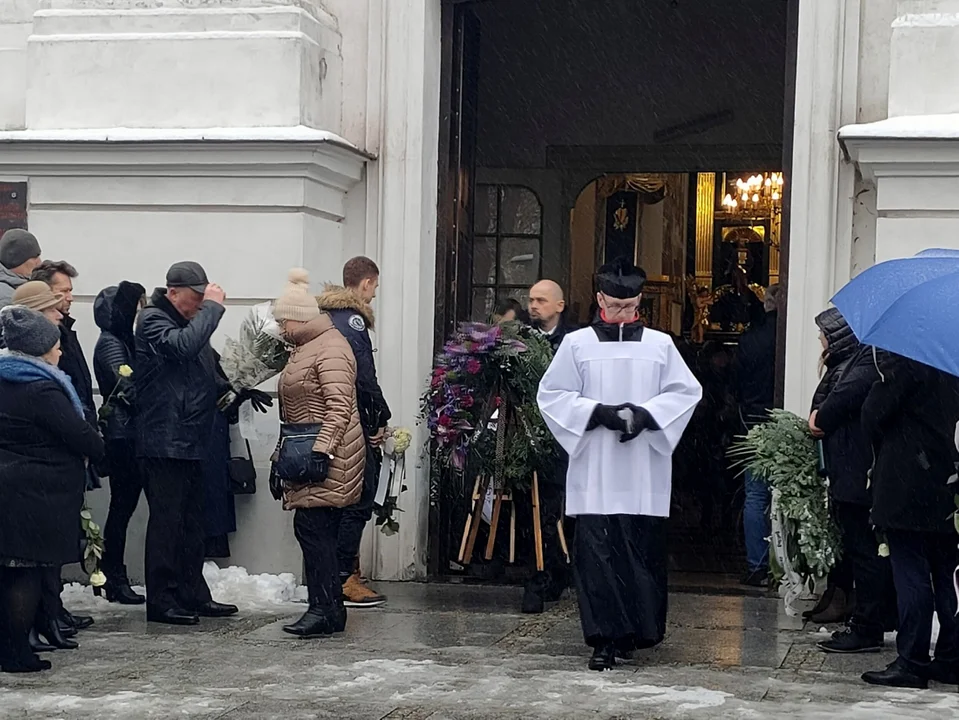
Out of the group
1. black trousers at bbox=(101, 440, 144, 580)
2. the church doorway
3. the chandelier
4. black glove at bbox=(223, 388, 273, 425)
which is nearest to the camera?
black glove at bbox=(223, 388, 273, 425)

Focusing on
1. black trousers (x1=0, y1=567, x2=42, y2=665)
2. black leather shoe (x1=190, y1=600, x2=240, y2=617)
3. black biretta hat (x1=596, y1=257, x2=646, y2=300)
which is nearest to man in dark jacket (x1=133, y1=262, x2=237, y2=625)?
black leather shoe (x1=190, y1=600, x2=240, y2=617)

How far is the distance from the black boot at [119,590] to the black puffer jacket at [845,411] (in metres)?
3.75

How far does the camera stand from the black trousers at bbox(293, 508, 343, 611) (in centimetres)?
791

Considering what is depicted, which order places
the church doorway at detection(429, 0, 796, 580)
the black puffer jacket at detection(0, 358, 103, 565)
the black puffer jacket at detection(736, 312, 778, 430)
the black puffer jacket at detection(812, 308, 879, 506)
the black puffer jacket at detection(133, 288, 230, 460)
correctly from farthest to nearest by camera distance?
the church doorway at detection(429, 0, 796, 580) → the black puffer jacket at detection(736, 312, 778, 430) → the black puffer jacket at detection(133, 288, 230, 460) → the black puffer jacket at detection(812, 308, 879, 506) → the black puffer jacket at detection(0, 358, 103, 565)

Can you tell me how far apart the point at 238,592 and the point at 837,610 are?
3199mm

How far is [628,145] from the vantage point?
48.9ft

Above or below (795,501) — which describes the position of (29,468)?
above

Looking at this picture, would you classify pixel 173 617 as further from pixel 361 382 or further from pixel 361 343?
pixel 361 343

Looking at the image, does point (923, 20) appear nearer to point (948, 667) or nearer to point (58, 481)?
point (948, 667)

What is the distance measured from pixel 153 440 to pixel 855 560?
3433 millimetres

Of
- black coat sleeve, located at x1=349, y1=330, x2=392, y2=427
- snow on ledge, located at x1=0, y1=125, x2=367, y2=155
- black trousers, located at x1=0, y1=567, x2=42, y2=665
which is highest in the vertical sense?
snow on ledge, located at x1=0, y1=125, x2=367, y2=155

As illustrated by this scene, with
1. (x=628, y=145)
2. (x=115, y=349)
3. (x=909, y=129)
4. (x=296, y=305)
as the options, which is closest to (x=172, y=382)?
(x=115, y=349)

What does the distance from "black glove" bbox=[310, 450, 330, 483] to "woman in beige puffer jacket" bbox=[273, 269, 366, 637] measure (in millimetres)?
17

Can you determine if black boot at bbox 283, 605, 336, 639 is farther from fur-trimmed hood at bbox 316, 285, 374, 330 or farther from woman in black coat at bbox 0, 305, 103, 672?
fur-trimmed hood at bbox 316, 285, 374, 330
